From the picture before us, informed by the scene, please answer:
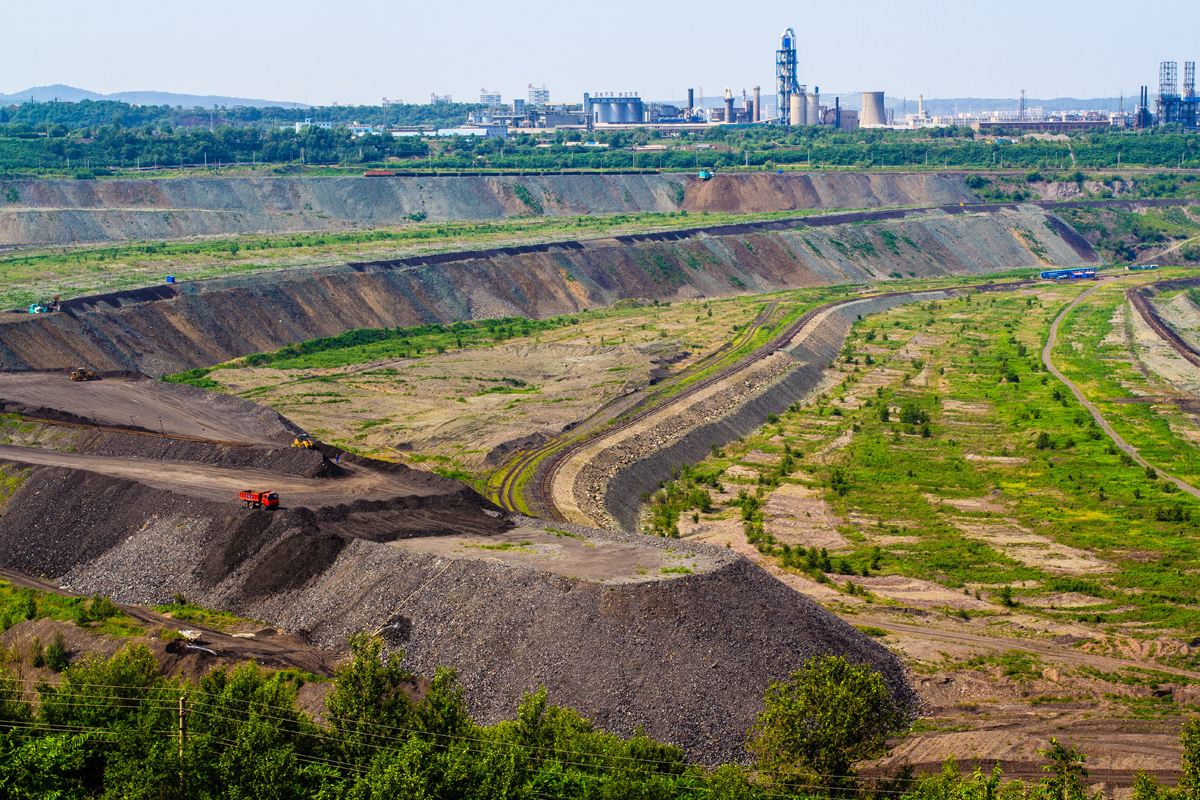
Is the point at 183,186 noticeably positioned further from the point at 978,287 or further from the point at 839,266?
the point at 978,287

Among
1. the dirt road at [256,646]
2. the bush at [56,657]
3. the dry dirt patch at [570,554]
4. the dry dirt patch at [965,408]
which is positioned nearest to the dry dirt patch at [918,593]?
the dry dirt patch at [570,554]

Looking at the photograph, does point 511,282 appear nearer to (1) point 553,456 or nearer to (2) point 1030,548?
(1) point 553,456

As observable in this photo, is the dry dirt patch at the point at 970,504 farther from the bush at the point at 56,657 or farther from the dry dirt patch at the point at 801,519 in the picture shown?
the bush at the point at 56,657

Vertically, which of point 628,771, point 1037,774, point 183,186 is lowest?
point 1037,774

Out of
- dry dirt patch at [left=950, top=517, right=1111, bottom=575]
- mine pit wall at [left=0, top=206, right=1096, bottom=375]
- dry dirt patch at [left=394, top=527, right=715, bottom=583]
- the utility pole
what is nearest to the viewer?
the utility pole

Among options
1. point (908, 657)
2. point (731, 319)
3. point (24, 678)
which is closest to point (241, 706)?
point (24, 678)

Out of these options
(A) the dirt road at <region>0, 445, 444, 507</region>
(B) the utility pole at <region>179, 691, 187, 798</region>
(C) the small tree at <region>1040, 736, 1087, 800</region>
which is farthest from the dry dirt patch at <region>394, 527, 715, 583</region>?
(B) the utility pole at <region>179, 691, 187, 798</region>

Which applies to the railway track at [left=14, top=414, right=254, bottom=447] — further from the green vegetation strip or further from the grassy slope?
the green vegetation strip
